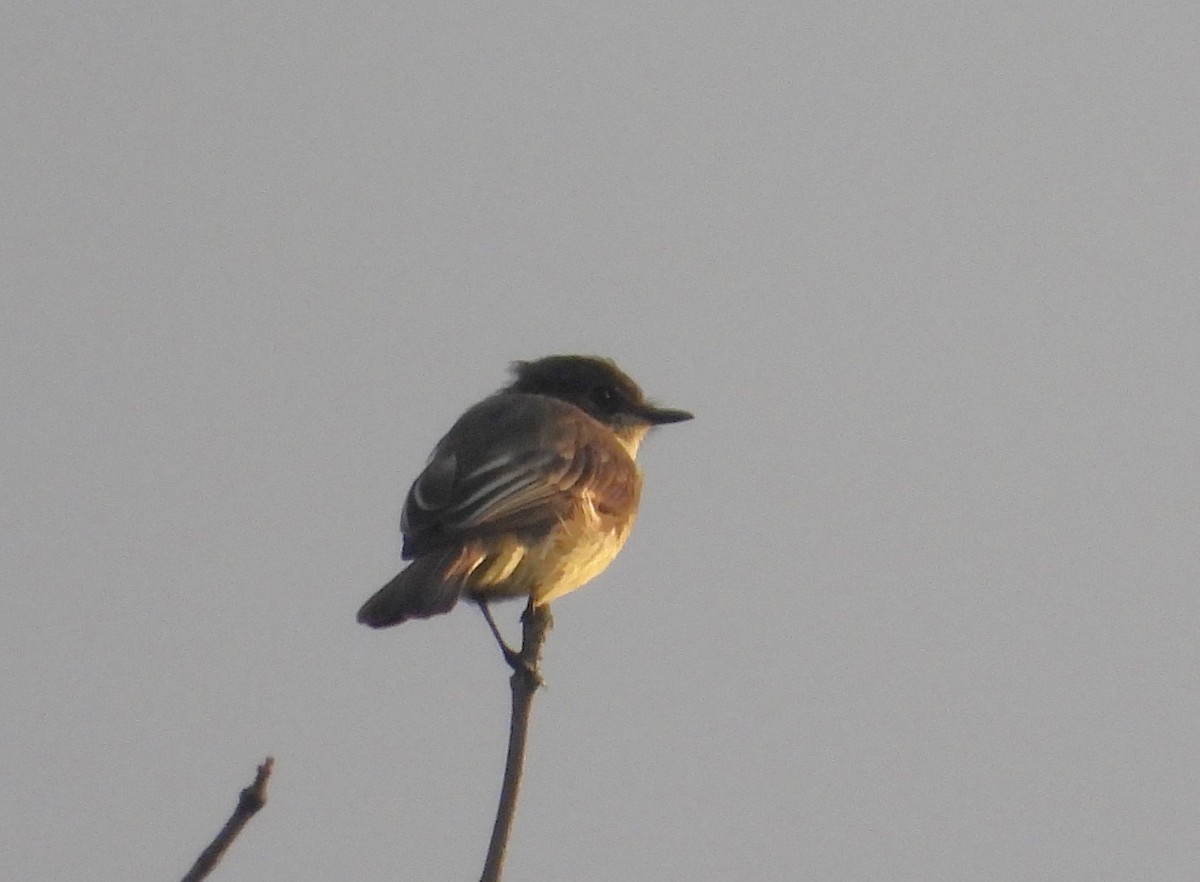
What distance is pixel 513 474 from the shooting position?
25.0ft

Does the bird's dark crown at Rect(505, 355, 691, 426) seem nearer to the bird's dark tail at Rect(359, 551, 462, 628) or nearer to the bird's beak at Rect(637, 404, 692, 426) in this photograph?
the bird's beak at Rect(637, 404, 692, 426)

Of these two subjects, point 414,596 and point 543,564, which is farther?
point 543,564

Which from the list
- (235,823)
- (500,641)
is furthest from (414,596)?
(235,823)

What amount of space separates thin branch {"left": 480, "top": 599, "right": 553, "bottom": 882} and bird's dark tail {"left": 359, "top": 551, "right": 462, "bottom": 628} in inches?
15.3

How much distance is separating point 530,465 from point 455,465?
13.6 inches

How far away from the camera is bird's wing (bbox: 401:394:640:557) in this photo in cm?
720

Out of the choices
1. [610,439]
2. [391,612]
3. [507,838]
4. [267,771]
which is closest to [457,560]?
[391,612]

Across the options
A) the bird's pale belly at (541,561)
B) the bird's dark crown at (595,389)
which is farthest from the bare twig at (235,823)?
the bird's dark crown at (595,389)

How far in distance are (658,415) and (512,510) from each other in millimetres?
2569

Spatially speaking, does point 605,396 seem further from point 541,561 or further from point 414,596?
point 414,596

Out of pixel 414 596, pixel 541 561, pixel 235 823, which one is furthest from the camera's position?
pixel 541 561

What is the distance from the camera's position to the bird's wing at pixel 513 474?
7.20m

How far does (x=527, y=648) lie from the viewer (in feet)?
20.0

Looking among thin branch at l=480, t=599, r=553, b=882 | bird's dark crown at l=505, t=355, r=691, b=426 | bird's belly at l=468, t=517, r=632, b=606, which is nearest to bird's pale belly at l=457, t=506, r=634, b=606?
bird's belly at l=468, t=517, r=632, b=606
